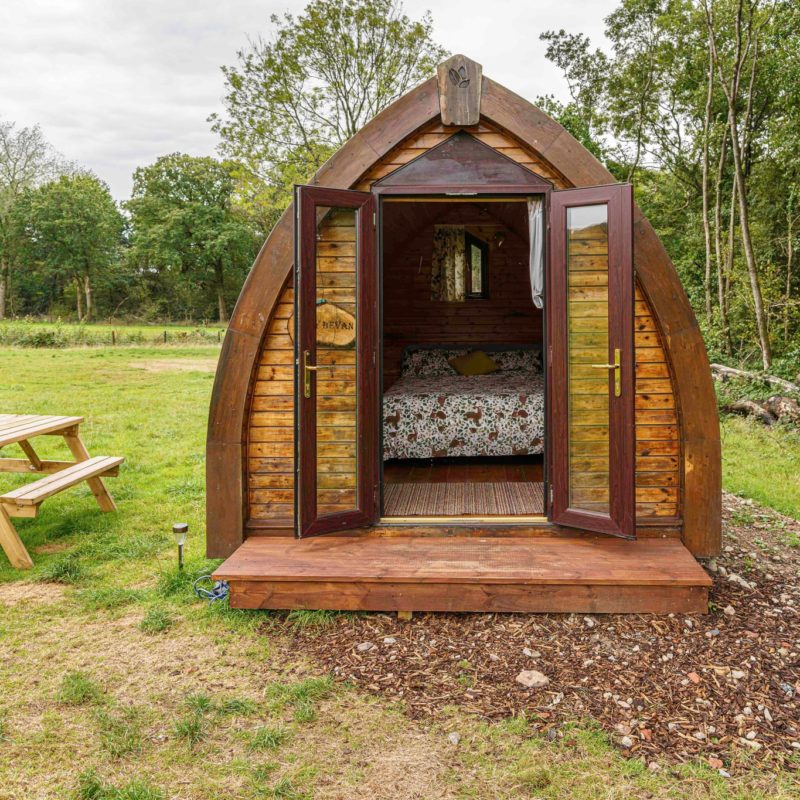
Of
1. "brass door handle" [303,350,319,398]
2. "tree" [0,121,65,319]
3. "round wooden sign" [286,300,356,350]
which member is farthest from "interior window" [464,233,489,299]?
"tree" [0,121,65,319]

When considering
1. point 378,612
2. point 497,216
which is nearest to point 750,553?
point 378,612

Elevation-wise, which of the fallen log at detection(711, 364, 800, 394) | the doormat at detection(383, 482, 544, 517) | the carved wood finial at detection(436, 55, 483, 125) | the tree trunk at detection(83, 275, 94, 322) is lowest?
the doormat at detection(383, 482, 544, 517)

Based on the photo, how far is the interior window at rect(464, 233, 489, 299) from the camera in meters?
8.48

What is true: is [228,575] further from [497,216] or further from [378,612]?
[497,216]

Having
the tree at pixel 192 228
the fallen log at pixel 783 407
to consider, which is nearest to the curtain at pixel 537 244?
the fallen log at pixel 783 407

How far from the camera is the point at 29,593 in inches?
154

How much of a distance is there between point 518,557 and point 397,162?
8.01 ft

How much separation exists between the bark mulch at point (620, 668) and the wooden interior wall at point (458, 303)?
5.17 m

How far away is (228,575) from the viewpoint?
3.51 metres

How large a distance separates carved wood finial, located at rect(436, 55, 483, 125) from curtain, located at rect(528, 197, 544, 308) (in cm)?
65

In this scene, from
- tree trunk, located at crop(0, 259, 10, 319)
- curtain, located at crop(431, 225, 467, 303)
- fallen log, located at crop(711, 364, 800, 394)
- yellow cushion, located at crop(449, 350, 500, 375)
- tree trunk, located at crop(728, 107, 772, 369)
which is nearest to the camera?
yellow cushion, located at crop(449, 350, 500, 375)

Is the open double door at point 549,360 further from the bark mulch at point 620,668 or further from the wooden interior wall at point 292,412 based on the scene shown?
the bark mulch at point 620,668

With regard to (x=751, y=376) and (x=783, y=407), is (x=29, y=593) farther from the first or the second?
(x=751, y=376)

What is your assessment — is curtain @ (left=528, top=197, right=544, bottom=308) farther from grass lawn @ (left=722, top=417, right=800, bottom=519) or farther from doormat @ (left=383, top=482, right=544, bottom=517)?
grass lawn @ (left=722, top=417, right=800, bottom=519)
